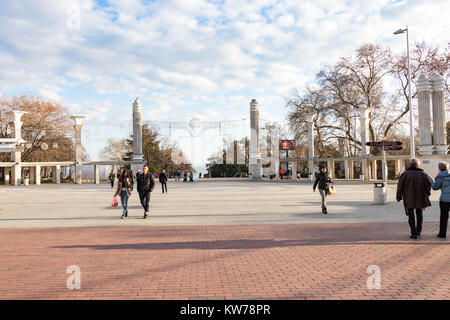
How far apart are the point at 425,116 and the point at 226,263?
30378 millimetres

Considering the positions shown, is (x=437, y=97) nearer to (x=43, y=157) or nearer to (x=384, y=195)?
(x=384, y=195)

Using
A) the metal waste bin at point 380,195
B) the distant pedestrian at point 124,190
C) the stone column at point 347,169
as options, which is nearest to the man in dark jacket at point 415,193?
the metal waste bin at point 380,195

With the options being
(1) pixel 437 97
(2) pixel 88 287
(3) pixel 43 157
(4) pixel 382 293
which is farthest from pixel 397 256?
(3) pixel 43 157

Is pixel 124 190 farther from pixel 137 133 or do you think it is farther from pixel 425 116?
pixel 137 133

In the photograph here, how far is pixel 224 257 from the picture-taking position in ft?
22.2

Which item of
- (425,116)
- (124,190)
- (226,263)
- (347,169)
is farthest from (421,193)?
(347,169)

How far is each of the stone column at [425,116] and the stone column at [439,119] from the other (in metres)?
0.71

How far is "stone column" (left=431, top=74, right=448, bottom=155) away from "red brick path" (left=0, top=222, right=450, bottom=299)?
24.3 m

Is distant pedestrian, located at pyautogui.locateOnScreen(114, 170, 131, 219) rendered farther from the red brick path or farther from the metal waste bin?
the metal waste bin

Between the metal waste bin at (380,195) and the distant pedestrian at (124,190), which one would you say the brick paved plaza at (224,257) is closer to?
the distant pedestrian at (124,190)

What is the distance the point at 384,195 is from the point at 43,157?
47.1 metres

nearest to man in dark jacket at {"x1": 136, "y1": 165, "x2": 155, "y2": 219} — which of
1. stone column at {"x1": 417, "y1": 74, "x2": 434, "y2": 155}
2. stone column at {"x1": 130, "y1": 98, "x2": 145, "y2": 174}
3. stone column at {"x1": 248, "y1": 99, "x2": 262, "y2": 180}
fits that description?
stone column at {"x1": 417, "y1": 74, "x2": 434, "y2": 155}
